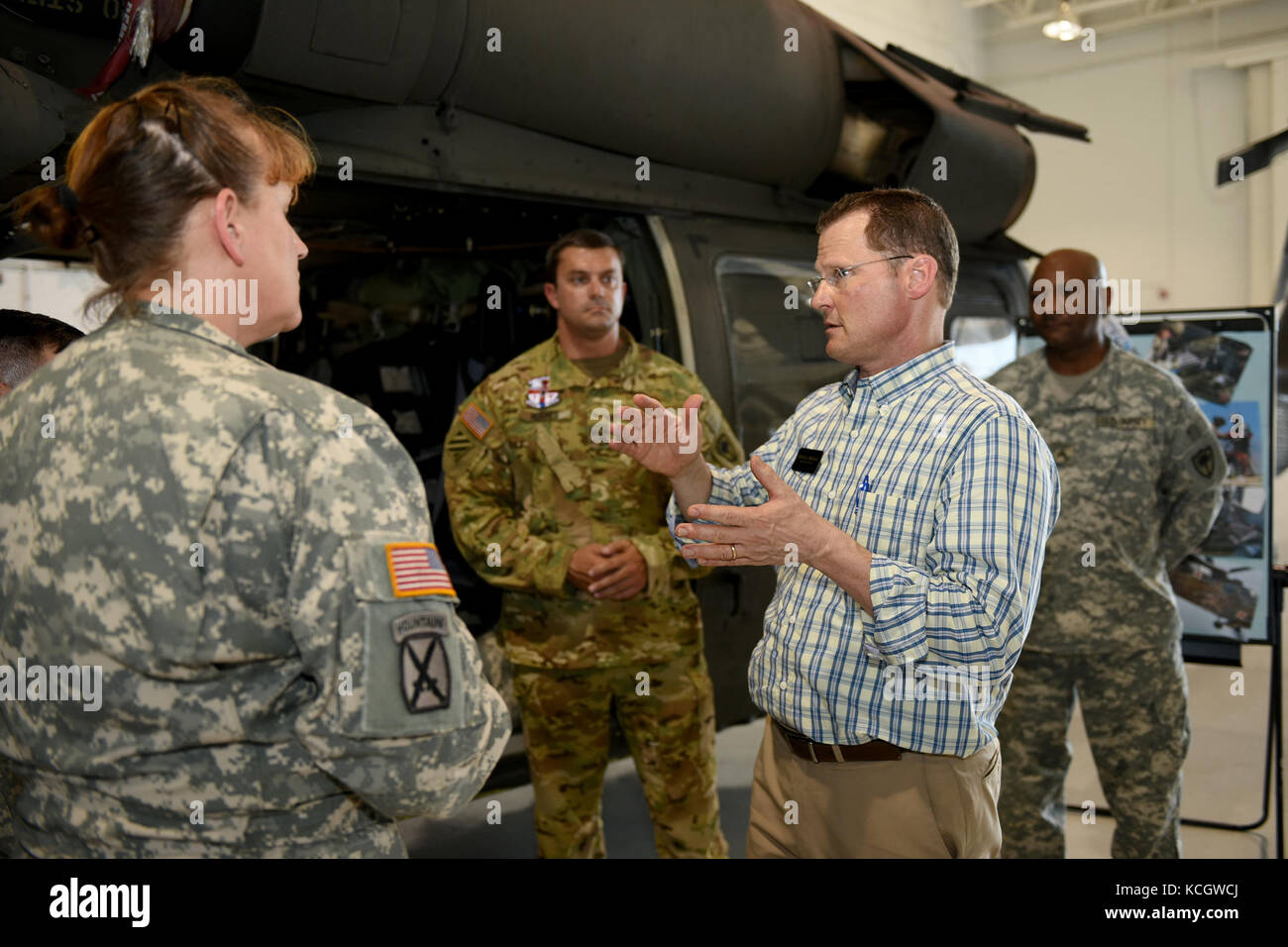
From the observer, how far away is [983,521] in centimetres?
152

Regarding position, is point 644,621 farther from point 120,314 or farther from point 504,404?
point 120,314

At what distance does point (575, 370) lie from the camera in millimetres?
2846

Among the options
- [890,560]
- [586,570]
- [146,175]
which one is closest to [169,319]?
[146,175]

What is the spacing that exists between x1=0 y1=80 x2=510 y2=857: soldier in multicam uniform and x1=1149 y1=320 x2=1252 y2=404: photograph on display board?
11.2ft

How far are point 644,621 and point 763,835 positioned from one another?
986mm

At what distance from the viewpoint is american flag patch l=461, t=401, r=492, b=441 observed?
2840 mm

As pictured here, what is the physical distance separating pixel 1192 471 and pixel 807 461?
5.21 feet

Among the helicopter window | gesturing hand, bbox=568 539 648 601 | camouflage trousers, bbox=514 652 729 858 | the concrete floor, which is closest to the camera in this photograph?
gesturing hand, bbox=568 539 648 601

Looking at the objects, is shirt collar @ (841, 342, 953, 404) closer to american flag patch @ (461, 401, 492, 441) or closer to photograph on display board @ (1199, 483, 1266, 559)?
american flag patch @ (461, 401, 492, 441)

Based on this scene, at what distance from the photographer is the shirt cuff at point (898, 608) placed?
148cm

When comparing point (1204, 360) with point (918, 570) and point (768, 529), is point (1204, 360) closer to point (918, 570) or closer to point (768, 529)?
point (918, 570)

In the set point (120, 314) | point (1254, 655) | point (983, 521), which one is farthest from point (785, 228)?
point (1254, 655)

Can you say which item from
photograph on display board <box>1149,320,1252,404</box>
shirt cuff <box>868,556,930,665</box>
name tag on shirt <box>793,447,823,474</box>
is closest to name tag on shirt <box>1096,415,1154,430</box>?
photograph on display board <box>1149,320,1252,404</box>

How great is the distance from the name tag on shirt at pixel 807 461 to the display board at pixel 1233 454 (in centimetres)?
222
